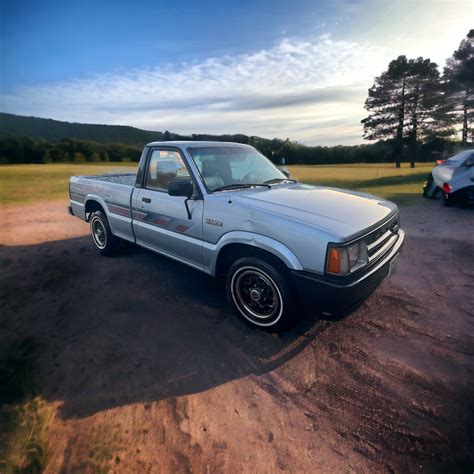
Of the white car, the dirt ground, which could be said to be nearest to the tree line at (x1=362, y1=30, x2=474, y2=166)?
the white car

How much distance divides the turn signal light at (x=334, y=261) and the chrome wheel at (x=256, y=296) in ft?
1.91

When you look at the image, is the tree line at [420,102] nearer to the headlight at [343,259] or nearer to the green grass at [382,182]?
the green grass at [382,182]

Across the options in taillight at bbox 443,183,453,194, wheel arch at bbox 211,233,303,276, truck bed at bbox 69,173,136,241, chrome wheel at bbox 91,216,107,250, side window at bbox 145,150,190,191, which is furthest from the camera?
taillight at bbox 443,183,453,194

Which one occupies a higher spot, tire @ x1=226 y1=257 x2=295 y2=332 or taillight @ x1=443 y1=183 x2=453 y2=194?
taillight @ x1=443 y1=183 x2=453 y2=194

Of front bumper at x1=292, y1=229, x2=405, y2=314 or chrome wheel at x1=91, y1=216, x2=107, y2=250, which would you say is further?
chrome wheel at x1=91, y1=216, x2=107, y2=250

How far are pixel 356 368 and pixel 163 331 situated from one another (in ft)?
6.34

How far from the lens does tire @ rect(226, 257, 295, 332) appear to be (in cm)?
287

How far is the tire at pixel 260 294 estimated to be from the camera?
287cm

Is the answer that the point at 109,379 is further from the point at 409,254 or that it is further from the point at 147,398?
the point at 409,254

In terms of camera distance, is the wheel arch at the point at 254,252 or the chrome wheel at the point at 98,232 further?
the chrome wheel at the point at 98,232

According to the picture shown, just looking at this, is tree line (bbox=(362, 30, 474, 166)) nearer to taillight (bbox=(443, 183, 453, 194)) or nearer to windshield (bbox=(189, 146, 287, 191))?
taillight (bbox=(443, 183, 453, 194))

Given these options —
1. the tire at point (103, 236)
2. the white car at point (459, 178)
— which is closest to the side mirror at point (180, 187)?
the tire at point (103, 236)

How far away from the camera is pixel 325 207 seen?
3082 mm

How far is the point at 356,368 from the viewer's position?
8.71ft
